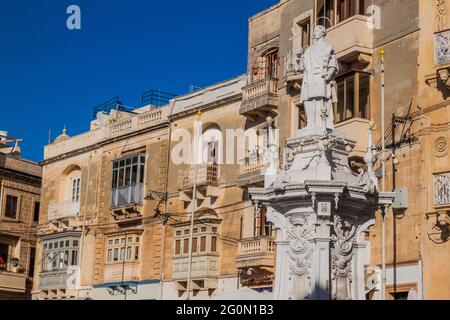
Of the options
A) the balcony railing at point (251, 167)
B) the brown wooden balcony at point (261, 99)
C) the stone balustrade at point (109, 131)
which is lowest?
the balcony railing at point (251, 167)

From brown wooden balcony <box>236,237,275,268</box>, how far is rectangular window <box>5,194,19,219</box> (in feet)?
75.4

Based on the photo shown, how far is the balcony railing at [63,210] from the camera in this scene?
158 ft

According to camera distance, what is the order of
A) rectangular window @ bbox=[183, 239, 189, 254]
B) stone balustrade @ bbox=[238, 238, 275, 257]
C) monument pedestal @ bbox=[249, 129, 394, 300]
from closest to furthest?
monument pedestal @ bbox=[249, 129, 394, 300] → stone balustrade @ bbox=[238, 238, 275, 257] → rectangular window @ bbox=[183, 239, 189, 254]

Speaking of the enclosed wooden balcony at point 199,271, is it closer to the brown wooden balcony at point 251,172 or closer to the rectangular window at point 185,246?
the rectangular window at point 185,246

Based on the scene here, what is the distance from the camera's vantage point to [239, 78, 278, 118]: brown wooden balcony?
118 ft

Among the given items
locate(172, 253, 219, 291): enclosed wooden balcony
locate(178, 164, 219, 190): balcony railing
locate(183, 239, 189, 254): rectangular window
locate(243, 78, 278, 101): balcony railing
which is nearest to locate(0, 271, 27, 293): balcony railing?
locate(172, 253, 219, 291): enclosed wooden balcony

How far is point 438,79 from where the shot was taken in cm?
2836

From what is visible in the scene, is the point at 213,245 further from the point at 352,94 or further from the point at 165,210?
the point at 352,94

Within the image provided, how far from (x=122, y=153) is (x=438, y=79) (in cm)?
2101

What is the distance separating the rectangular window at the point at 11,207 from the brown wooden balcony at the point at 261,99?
22.3 meters

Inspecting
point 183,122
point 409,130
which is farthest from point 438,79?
point 183,122

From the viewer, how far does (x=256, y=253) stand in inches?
1344

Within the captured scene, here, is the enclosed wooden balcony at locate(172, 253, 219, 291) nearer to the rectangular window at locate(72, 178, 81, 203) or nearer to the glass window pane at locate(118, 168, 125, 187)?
the glass window pane at locate(118, 168, 125, 187)

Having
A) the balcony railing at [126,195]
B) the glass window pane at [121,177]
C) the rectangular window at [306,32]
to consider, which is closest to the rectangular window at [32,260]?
the balcony railing at [126,195]
